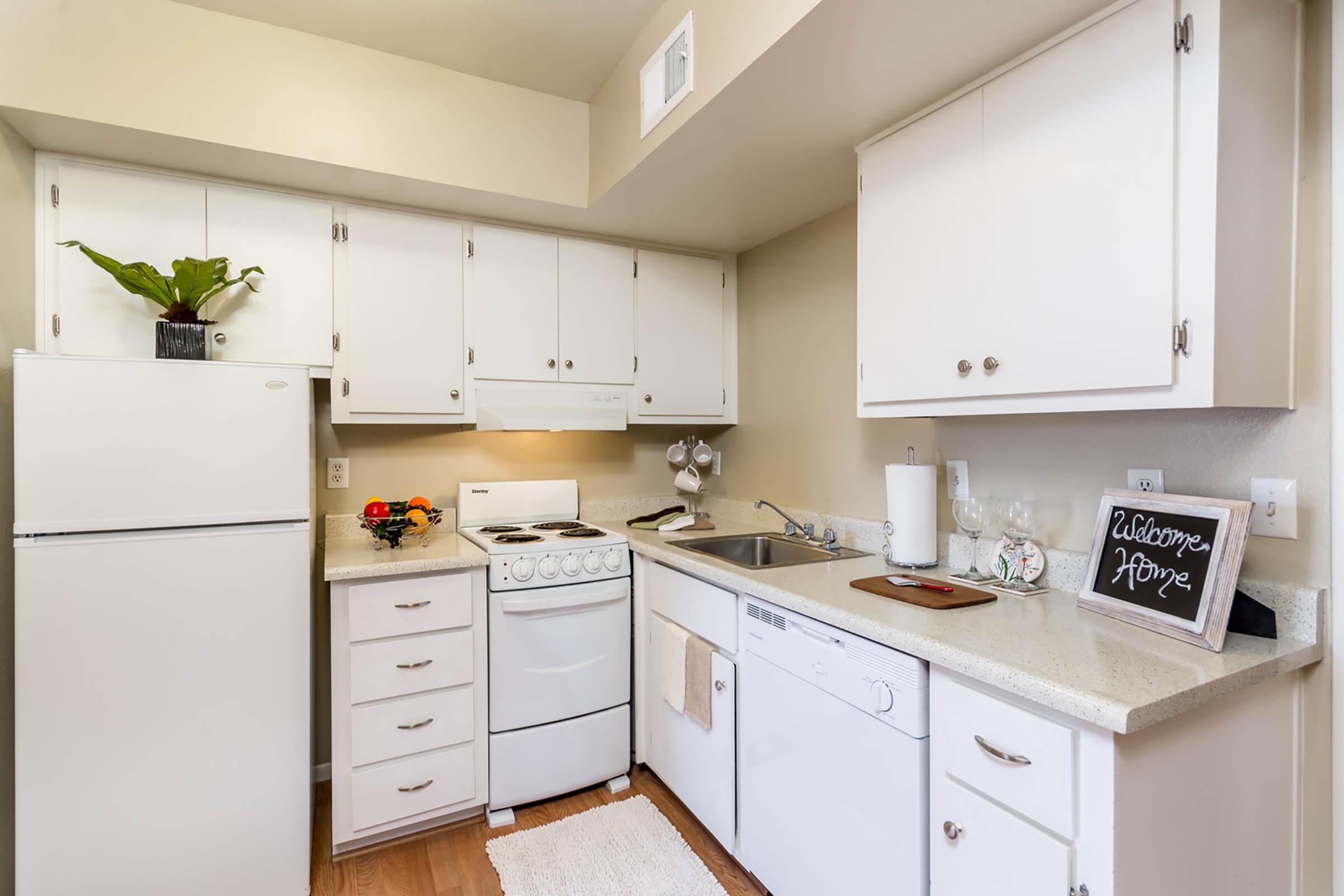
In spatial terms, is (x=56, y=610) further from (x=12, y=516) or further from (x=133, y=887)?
(x=133, y=887)

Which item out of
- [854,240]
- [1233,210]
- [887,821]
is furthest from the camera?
[854,240]

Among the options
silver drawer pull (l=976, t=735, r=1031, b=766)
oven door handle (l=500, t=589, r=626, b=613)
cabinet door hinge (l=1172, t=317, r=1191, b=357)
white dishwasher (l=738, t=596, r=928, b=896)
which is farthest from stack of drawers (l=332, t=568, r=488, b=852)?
cabinet door hinge (l=1172, t=317, r=1191, b=357)

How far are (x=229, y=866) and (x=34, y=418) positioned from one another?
1320 millimetres

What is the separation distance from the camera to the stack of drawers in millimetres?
2037

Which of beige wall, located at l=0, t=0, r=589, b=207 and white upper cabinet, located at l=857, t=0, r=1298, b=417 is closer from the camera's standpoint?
white upper cabinet, located at l=857, t=0, r=1298, b=417

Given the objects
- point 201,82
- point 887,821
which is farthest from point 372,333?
point 887,821

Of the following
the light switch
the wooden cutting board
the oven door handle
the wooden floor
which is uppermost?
the light switch

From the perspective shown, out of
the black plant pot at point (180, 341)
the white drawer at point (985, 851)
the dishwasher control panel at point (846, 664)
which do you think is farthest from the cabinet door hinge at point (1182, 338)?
the black plant pot at point (180, 341)

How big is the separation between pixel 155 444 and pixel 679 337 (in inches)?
76.7

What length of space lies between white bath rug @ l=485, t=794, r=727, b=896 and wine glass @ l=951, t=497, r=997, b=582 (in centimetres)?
118

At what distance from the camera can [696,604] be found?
6.83 feet

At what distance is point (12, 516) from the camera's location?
179 centimetres

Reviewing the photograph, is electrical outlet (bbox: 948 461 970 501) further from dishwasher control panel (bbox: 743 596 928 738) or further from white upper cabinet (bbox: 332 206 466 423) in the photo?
white upper cabinet (bbox: 332 206 466 423)

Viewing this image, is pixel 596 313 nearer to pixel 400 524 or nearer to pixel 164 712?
pixel 400 524
